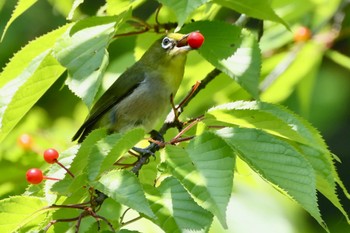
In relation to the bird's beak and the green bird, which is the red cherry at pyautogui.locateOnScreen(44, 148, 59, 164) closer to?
the bird's beak

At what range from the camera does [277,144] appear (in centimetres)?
285

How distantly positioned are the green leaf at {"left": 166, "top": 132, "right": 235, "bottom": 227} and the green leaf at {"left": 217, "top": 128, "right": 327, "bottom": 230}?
62 mm

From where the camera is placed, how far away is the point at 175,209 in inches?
111

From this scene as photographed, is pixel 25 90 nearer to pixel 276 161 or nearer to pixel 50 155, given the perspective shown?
pixel 50 155

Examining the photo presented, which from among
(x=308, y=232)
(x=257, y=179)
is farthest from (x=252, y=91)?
(x=308, y=232)

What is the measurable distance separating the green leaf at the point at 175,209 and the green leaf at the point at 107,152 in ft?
0.66

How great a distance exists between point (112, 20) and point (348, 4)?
2.87 m

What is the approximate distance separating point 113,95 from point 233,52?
4.49 ft

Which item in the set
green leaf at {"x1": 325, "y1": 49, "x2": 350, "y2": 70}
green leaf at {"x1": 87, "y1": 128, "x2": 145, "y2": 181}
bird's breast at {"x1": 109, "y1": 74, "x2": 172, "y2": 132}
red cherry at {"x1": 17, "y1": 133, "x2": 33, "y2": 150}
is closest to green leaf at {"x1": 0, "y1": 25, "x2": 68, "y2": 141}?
green leaf at {"x1": 87, "y1": 128, "x2": 145, "y2": 181}

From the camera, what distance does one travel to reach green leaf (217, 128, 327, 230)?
2713 mm

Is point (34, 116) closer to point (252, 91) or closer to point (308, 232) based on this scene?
point (308, 232)

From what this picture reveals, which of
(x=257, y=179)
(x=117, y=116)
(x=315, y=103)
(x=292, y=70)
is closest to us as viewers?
(x=117, y=116)

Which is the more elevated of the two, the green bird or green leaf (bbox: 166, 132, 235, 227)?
green leaf (bbox: 166, 132, 235, 227)

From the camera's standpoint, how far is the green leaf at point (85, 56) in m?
3.12
